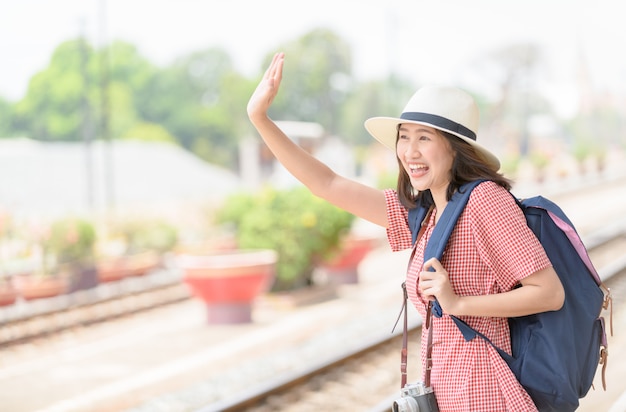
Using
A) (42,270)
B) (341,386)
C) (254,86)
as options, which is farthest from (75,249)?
(254,86)

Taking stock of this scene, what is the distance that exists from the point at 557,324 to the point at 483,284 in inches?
7.1

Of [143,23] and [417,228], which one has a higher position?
[143,23]

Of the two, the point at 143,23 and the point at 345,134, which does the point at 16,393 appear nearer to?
the point at 345,134

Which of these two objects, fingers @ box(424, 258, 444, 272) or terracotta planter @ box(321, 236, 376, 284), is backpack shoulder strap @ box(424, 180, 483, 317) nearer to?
fingers @ box(424, 258, 444, 272)

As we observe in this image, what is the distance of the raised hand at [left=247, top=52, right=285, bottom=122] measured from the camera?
2.09 metres

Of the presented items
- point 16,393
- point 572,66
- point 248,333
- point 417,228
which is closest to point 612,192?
point 248,333

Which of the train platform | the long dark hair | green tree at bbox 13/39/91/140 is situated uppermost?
green tree at bbox 13/39/91/140

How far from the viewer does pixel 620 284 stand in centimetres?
1114

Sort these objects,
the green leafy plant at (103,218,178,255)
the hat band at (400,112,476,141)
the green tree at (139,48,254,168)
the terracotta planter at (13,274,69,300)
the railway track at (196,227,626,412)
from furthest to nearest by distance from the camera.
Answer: the green tree at (139,48,254,168)
the green leafy plant at (103,218,178,255)
the terracotta planter at (13,274,69,300)
the railway track at (196,227,626,412)
the hat band at (400,112,476,141)

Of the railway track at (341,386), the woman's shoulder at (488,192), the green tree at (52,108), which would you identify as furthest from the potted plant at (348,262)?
the green tree at (52,108)

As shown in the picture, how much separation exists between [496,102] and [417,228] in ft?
206

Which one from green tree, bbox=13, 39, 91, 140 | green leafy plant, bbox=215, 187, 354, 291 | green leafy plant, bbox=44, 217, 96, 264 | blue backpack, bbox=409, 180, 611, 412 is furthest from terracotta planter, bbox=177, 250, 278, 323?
green tree, bbox=13, 39, 91, 140

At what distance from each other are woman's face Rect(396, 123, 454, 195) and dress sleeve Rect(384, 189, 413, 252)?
0.20 metres

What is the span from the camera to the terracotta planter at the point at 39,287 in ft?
38.6
